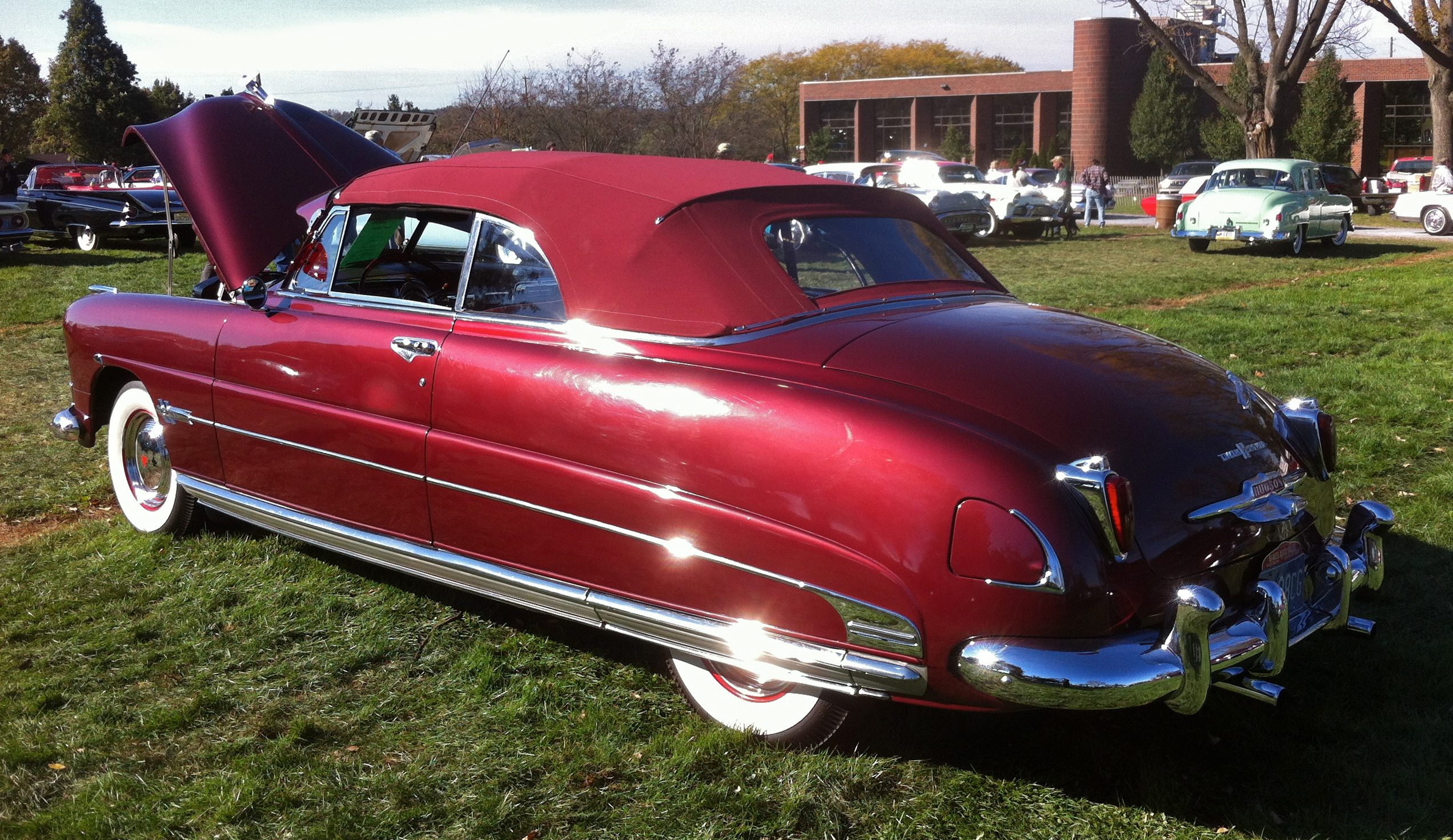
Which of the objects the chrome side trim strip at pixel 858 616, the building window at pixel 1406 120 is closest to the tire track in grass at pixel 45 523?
the chrome side trim strip at pixel 858 616

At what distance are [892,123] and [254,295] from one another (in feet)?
198

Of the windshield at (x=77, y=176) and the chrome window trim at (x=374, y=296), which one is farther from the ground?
the windshield at (x=77, y=176)

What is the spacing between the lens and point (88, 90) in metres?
43.2

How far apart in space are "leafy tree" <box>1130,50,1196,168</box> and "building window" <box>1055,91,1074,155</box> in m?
5.48

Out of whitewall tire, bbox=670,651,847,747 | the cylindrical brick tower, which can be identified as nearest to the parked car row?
whitewall tire, bbox=670,651,847,747

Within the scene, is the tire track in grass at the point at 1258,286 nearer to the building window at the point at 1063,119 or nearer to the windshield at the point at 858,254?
the windshield at the point at 858,254

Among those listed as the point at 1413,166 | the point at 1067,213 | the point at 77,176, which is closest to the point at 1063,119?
Answer: the point at 1413,166

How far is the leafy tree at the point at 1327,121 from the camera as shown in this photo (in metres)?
40.6

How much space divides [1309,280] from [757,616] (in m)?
12.3

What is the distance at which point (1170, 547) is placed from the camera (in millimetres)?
2654

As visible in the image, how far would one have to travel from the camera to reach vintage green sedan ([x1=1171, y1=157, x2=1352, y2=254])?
16.4 meters

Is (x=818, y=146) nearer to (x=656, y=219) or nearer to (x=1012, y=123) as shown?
(x=1012, y=123)

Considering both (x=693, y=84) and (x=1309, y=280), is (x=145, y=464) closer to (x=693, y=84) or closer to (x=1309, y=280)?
(x=1309, y=280)

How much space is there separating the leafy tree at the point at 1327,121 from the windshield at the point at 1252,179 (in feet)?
81.5
